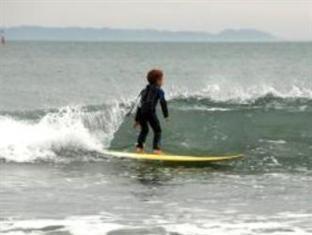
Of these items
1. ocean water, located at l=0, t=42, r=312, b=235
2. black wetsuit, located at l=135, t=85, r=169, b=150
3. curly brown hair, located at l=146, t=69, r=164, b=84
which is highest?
curly brown hair, located at l=146, t=69, r=164, b=84

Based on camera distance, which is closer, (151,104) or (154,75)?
(154,75)

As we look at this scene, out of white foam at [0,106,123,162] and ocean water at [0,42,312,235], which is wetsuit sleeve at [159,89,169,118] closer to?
ocean water at [0,42,312,235]

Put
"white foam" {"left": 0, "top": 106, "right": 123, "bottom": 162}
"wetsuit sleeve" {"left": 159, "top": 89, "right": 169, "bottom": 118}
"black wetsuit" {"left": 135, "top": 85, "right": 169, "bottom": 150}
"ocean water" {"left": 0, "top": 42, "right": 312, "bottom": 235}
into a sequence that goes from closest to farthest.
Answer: "ocean water" {"left": 0, "top": 42, "right": 312, "bottom": 235} < "wetsuit sleeve" {"left": 159, "top": 89, "right": 169, "bottom": 118} < "black wetsuit" {"left": 135, "top": 85, "right": 169, "bottom": 150} < "white foam" {"left": 0, "top": 106, "right": 123, "bottom": 162}

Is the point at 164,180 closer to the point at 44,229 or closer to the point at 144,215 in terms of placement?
the point at 144,215

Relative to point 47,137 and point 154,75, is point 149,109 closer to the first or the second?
point 154,75

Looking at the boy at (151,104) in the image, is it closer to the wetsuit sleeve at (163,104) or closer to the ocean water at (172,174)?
the wetsuit sleeve at (163,104)

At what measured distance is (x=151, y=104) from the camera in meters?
15.4

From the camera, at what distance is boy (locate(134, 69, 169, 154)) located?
15.0 m

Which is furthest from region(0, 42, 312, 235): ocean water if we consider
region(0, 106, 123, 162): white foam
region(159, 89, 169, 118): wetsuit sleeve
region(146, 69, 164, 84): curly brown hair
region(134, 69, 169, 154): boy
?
region(146, 69, 164, 84): curly brown hair

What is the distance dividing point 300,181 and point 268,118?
337 inches

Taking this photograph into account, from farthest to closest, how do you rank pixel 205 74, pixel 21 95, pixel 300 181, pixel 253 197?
pixel 205 74, pixel 21 95, pixel 300 181, pixel 253 197

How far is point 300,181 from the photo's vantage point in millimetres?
13227

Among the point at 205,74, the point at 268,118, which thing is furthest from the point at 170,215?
the point at 205,74

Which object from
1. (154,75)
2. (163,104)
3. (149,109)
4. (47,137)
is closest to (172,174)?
(163,104)
